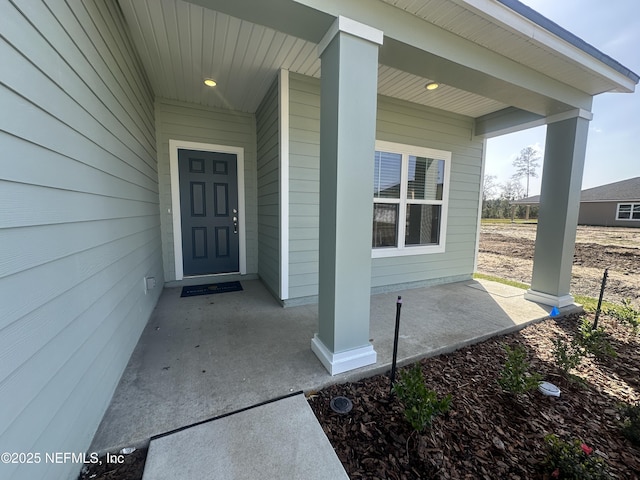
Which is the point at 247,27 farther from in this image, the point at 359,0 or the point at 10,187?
the point at 10,187

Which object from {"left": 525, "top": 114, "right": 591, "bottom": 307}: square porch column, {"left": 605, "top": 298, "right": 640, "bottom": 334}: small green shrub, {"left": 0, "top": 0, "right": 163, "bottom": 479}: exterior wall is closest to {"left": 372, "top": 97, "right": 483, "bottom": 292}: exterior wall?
{"left": 525, "top": 114, "right": 591, "bottom": 307}: square porch column

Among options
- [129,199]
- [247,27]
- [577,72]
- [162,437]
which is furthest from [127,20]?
[577,72]

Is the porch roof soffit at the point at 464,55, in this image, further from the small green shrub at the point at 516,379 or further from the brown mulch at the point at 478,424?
the brown mulch at the point at 478,424

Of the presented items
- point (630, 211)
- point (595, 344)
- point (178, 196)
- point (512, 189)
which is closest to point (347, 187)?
point (595, 344)

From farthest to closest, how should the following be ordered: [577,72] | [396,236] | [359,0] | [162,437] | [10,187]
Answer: [396,236], [577,72], [359,0], [162,437], [10,187]

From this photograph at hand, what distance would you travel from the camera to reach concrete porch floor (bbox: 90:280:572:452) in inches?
59.7

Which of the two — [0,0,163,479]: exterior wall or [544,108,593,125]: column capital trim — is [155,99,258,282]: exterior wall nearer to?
[0,0,163,479]: exterior wall

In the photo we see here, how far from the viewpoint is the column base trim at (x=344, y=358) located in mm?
1847

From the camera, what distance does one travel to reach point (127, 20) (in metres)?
2.08

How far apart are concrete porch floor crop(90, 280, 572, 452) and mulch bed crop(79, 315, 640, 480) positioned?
18cm

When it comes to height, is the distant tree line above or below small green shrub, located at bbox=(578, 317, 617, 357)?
above

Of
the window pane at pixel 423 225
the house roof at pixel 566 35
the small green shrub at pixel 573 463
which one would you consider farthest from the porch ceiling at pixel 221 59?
the small green shrub at pixel 573 463

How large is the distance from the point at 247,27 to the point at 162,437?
2.96 meters

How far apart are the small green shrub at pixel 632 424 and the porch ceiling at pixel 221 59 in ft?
10.7
